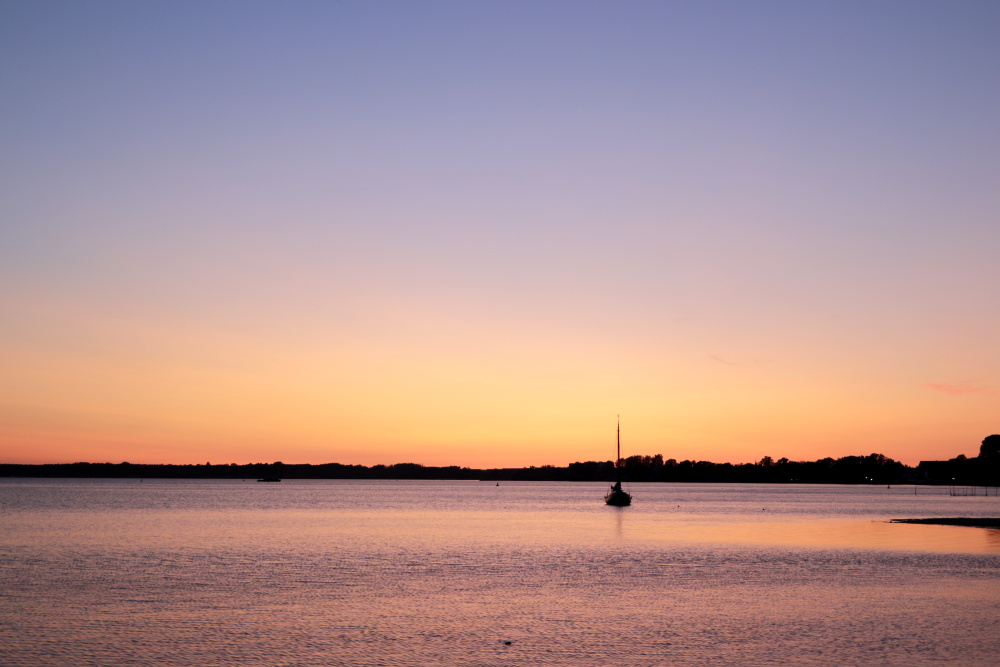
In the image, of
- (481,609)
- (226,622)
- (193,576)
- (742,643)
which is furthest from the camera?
(193,576)

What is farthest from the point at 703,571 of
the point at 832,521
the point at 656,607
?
the point at 832,521

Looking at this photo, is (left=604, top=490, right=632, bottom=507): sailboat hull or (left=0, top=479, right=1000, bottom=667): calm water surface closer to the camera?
(left=0, top=479, right=1000, bottom=667): calm water surface

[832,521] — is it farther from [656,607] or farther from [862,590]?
[656,607]

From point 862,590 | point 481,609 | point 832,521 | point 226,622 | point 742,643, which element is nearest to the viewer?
point 742,643

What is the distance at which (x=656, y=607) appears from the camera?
42.7m

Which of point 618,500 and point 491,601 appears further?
point 618,500

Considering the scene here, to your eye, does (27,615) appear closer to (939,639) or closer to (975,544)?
(939,639)

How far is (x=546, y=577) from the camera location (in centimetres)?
5512

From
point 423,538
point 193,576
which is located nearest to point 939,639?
point 193,576

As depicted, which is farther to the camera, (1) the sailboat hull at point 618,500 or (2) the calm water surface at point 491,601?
(1) the sailboat hull at point 618,500

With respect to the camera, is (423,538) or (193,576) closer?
(193,576)

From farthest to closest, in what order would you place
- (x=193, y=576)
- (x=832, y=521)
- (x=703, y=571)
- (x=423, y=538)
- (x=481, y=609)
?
(x=832, y=521) < (x=423, y=538) < (x=703, y=571) < (x=193, y=576) < (x=481, y=609)

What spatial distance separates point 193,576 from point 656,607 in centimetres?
2718

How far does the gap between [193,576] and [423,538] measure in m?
37.4
